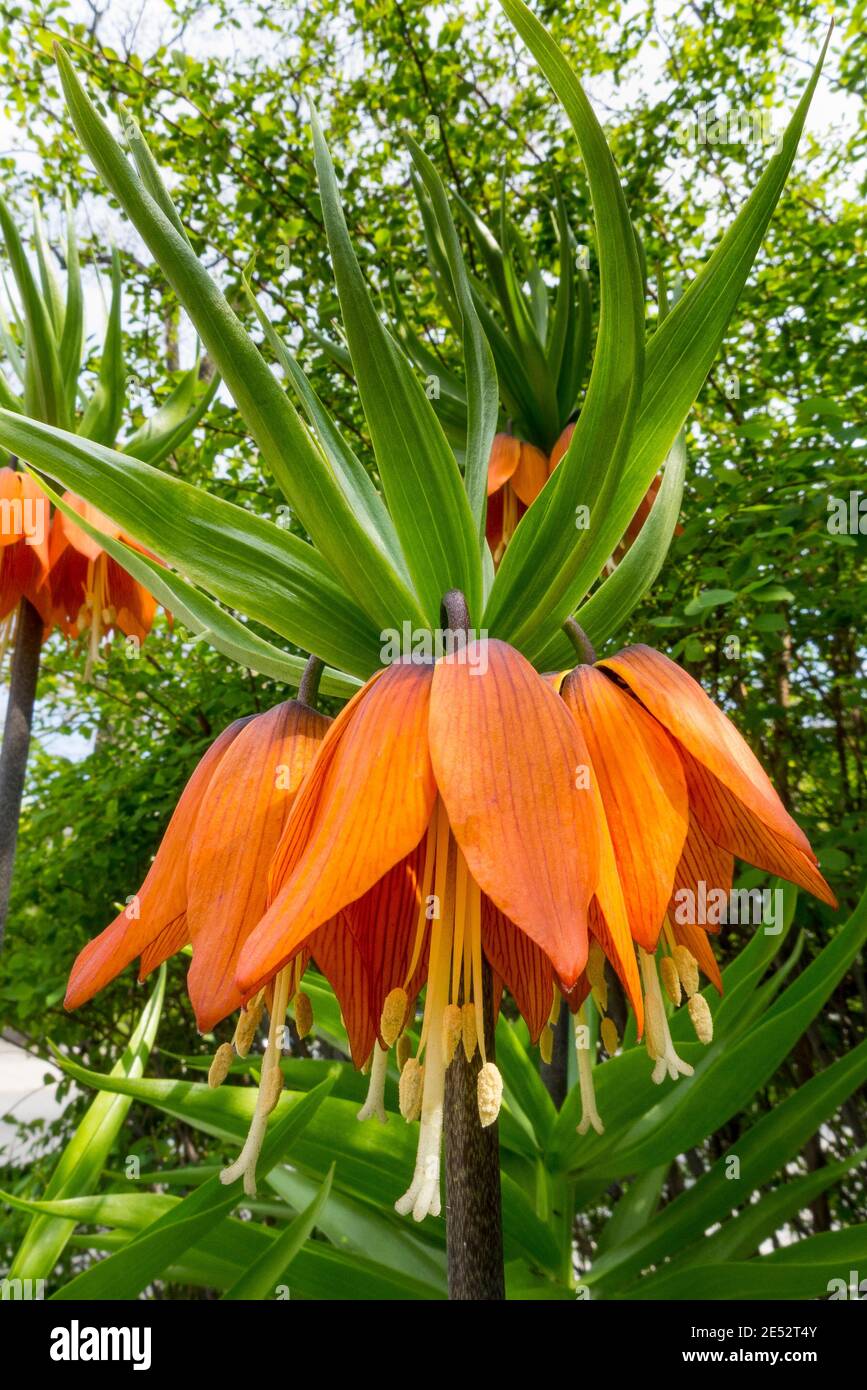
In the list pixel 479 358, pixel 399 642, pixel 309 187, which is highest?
pixel 309 187

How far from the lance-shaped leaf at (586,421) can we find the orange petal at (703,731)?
49 millimetres

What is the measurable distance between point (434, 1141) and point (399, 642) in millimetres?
229

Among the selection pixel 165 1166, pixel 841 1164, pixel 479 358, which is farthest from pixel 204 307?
pixel 165 1166

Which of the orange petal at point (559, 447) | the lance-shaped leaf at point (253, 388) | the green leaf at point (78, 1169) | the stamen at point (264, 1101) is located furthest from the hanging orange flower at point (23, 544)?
the stamen at point (264, 1101)

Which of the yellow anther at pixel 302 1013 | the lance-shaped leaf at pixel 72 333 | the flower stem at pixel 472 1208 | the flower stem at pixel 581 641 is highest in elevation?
the lance-shaped leaf at pixel 72 333

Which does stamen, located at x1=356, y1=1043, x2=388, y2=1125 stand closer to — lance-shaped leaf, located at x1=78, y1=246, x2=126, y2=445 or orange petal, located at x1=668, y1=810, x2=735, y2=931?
orange petal, located at x1=668, y1=810, x2=735, y2=931

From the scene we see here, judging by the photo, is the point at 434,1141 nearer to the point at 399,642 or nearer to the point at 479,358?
the point at 399,642

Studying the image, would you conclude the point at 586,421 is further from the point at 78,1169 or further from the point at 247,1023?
the point at 78,1169

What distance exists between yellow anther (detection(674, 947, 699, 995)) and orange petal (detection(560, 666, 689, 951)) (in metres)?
0.09

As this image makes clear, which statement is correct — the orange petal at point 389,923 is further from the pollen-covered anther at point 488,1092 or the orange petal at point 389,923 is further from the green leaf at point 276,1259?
the green leaf at point 276,1259

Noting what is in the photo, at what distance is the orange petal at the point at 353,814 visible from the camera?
14.4 inches

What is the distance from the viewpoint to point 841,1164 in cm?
89
